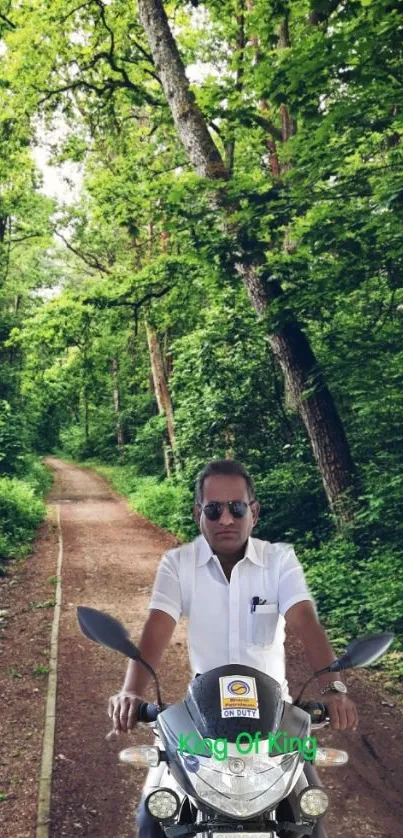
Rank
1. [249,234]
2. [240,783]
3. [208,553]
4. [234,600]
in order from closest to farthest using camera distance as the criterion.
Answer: [240,783], [234,600], [208,553], [249,234]

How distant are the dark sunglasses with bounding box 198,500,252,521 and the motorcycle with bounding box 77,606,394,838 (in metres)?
0.58

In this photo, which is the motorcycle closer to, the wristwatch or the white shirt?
the wristwatch

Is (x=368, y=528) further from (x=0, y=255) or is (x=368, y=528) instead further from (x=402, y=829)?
(x=0, y=255)

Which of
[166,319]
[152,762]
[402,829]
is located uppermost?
[166,319]

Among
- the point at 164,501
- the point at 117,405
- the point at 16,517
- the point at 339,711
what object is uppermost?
the point at 117,405

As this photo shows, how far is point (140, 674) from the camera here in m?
2.36

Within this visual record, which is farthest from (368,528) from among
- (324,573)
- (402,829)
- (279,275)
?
(402,829)

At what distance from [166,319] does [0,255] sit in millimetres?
13664

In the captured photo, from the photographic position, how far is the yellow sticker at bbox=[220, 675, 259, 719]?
5.95 feet

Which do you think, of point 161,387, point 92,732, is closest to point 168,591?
point 92,732

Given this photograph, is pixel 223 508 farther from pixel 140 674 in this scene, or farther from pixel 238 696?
pixel 238 696

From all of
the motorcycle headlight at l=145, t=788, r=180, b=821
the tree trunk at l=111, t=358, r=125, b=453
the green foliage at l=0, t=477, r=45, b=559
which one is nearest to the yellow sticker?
the motorcycle headlight at l=145, t=788, r=180, b=821

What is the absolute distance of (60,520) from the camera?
2017 cm

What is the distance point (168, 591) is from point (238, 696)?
2.14 ft
